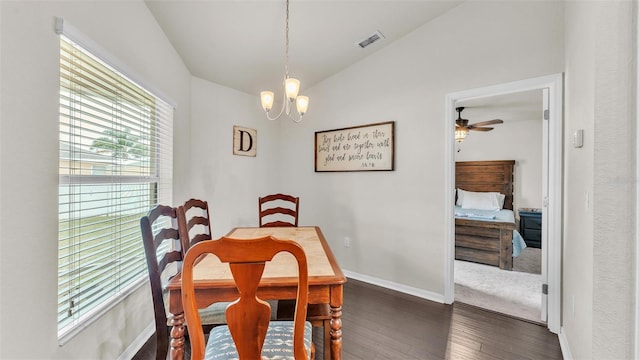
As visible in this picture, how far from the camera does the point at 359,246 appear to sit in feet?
10.9

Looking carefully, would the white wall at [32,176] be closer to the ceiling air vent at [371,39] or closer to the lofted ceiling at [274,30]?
the lofted ceiling at [274,30]

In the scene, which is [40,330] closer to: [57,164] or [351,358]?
[57,164]

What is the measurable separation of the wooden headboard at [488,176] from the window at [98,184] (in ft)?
18.7

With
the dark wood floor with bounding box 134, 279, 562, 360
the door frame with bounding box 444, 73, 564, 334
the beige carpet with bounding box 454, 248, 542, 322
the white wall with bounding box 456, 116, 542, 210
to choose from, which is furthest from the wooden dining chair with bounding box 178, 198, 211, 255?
the white wall with bounding box 456, 116, 542, 210

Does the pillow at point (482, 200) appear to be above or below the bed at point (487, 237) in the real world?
above

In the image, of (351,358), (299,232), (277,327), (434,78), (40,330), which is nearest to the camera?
(40,330)

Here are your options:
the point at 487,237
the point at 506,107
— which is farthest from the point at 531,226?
the point at 506,107

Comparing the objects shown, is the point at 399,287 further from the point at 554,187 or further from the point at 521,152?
the point at 521,152

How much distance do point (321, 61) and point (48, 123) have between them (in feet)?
8.65

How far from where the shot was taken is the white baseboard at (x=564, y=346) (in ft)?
5.94

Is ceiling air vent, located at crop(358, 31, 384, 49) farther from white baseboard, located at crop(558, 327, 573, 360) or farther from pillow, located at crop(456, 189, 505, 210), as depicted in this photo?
pillow, located at crop(456, 189, 505, 210)

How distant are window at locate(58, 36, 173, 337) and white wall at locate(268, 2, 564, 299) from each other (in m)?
2.16

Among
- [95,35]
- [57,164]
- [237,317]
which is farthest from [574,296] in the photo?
[95,35]

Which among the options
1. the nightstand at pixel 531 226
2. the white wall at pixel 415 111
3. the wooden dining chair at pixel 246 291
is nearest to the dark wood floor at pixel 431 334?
the white wall at pixel 415 111
